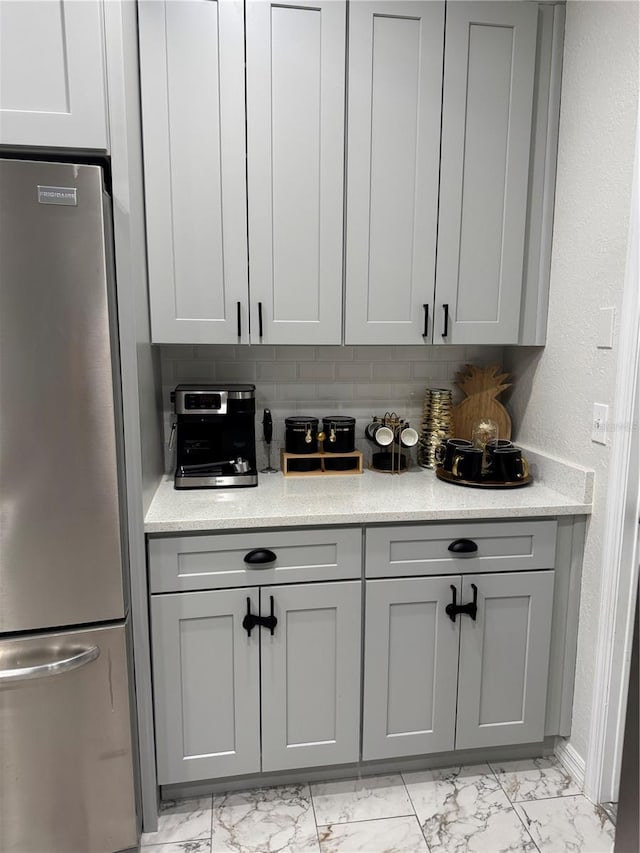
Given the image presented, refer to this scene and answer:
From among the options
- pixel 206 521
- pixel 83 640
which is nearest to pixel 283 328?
pixel 206 521

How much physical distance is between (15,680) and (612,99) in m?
2.34

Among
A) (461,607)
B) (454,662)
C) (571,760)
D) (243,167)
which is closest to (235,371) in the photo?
(243,167)

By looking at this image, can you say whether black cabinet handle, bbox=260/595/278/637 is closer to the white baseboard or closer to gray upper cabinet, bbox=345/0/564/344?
gray upper cabinet, bbox=345/0/564/344

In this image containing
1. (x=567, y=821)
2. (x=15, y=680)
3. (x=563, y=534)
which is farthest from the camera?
(x=563, y=534)

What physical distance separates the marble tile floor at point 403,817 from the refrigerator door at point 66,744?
0.27 meters

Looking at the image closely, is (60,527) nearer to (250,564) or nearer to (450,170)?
(250,564)

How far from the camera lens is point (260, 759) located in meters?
1.83

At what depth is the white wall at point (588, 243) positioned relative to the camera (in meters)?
1.71

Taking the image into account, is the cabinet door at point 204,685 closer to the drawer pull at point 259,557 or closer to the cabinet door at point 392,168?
the drawer pull at point 259,557

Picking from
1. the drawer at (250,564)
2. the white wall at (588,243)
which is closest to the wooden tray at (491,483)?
the white wall at (588,243)

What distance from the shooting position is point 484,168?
201 centimetres

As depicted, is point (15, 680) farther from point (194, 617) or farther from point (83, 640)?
point (194, 617)

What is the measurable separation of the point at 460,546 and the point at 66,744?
1247 millimetres

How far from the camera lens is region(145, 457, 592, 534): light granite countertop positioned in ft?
5.59
